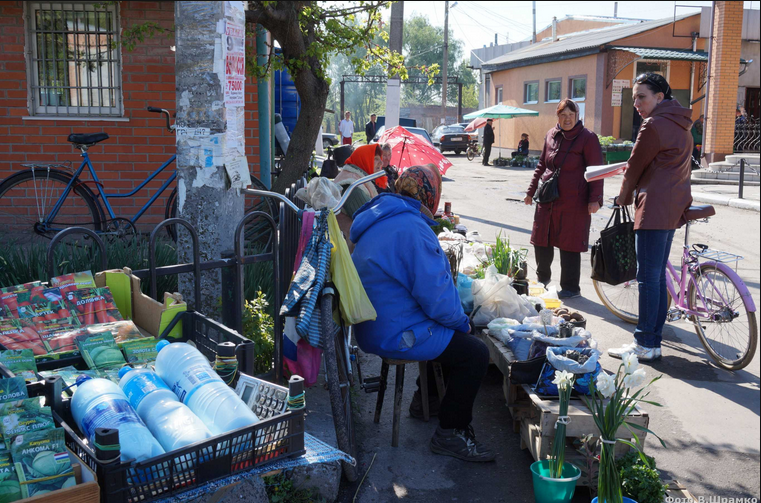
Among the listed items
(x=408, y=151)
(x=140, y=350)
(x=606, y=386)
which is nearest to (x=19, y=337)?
(x=140, y=350)

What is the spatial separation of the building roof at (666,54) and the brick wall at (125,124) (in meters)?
21.6

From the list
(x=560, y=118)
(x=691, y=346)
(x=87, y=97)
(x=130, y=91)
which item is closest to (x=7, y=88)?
(x=87, y=97)

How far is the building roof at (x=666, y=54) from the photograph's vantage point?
84.7ft

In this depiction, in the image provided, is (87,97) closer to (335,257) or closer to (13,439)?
(335,257)

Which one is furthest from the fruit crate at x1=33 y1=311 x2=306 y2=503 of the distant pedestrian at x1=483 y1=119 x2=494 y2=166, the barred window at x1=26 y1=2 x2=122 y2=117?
the distant pedestrian at x1=483 y1=119 x2=494 y2=166

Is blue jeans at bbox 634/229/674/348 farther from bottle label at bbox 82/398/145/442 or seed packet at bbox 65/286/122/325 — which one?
bottle label at bbox 82/398/145/442

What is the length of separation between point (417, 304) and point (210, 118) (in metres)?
1.55

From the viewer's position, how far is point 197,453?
240 centimetres

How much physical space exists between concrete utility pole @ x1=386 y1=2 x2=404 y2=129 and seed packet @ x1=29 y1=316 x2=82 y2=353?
12692mm

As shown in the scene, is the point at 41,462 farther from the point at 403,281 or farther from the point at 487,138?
the point at 487,138

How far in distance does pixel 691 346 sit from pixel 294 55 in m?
5.26

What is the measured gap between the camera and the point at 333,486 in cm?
322

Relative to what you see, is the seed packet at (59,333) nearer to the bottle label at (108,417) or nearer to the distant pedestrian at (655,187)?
the bottle label at (108,417)

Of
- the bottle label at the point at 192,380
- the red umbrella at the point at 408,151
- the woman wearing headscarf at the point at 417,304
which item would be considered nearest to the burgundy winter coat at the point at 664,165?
the woman wearing headscarf at the point at 417,304
